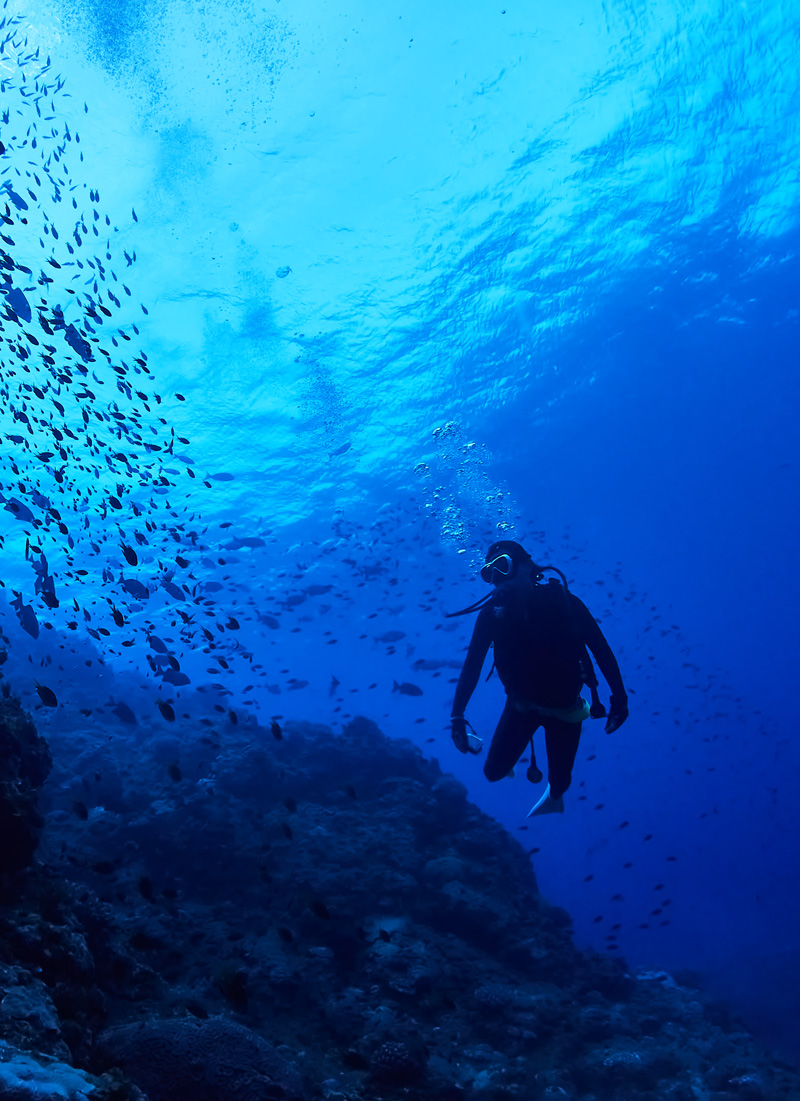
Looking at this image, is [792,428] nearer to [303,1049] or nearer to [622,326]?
[622,326]

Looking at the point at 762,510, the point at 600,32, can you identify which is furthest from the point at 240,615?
the point at 762,510

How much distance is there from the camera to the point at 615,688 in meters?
5.98

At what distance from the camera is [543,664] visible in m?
5.83

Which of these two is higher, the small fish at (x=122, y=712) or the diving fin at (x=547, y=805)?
the small fish at (x=122, y=712)

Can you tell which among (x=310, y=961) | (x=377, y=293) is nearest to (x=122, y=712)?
(x=310, y=961)

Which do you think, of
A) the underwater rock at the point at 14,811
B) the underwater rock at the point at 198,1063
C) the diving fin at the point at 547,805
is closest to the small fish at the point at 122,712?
the underwater rock at the point at 14,811

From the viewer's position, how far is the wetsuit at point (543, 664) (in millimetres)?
5820

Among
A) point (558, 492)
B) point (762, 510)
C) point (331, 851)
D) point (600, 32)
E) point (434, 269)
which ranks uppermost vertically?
point (762, 510)

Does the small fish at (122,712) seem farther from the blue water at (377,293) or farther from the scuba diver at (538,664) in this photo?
the scuba diver at (538,664)

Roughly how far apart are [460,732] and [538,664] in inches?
40.2

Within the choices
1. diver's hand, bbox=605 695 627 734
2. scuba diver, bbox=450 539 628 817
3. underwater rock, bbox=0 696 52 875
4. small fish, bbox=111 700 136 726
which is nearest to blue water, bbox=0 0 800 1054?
small fish, bbox=111 700 136 726

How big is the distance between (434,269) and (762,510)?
46.9 m

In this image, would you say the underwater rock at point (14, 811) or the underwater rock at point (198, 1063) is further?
the underwater rock at point (14, 811)

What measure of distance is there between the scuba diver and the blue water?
14.4 feet
